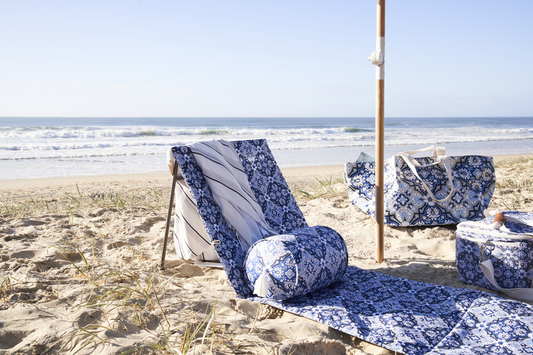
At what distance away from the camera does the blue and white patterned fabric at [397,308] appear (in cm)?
184

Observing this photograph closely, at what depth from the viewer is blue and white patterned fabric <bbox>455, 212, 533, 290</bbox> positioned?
2373 mm

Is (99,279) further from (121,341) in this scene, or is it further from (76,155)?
(76,155)

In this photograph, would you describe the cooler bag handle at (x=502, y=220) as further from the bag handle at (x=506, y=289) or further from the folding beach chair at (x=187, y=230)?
the folding beach chair at (x=187, y=230)

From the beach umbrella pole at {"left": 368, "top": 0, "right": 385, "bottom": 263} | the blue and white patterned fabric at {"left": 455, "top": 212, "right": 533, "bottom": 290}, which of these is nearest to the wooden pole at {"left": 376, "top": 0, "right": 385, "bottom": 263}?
the beach umbrella pole at {"left": 368, "top": 0, "right": 385, "bottom": 263}

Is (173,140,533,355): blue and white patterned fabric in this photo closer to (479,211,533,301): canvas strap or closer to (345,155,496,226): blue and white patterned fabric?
(479,211,533,301): canvas strap

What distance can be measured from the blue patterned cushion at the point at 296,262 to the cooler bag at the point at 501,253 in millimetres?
842

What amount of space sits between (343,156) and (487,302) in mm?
10778

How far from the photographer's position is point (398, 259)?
123 inches

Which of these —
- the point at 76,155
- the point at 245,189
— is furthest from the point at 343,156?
the point at 245,189

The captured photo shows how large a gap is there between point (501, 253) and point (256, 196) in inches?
65.1

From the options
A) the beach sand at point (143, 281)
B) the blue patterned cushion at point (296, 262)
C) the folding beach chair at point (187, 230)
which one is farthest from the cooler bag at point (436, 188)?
the folding beach chair at point (187, 230)

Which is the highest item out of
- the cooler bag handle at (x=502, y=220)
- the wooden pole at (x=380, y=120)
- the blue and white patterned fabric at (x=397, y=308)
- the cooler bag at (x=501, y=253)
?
the wooden pole at (x=380, y=120)

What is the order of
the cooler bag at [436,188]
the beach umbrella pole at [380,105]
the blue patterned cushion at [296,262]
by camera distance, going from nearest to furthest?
the blue patterned cushion at [296,262] → the beach umbrella pole at [380,105] → the cooler bag at [436,188]

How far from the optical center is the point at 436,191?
364 cm
